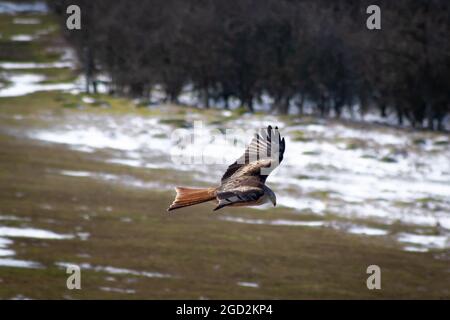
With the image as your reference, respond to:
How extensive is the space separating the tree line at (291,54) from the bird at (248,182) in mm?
42969

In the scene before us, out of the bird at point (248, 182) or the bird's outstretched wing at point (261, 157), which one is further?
the bird's outstretched wing at point (261, 157)

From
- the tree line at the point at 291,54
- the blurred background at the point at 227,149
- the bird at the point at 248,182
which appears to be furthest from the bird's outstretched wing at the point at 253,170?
the tree line at the point at 291,54

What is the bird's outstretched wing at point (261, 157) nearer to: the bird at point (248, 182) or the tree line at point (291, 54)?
the bird at point (248, 182)

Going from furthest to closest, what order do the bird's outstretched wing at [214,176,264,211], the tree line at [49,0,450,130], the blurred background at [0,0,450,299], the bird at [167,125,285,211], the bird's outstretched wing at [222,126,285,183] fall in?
the tree line at [49,0,450,130] < the blurred background at [0,0,450,299] < the bird's outstretched wing at [222,126,285,183] < the bird at [167,125,285,211] < the bird's outstretched wing at [214,176,264,211]

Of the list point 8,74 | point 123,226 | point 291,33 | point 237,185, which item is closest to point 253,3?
point 291,33

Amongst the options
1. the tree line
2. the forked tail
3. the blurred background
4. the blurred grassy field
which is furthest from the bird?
the tree line

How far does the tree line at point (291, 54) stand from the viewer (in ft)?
171

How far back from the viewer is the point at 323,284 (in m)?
22.9

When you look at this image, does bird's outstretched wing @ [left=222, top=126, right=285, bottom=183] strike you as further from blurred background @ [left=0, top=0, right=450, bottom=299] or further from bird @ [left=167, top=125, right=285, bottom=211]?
blurred background @ [left=0, top=0, right=450, bottom=299]

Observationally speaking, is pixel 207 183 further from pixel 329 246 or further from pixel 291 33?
pixel 291 33

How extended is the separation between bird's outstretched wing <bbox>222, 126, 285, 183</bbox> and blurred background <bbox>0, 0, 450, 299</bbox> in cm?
1237

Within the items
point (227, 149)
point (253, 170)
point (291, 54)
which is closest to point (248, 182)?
point (253, 170)

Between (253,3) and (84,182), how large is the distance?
2656 centimetres

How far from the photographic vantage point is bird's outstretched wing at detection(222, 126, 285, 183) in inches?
369
